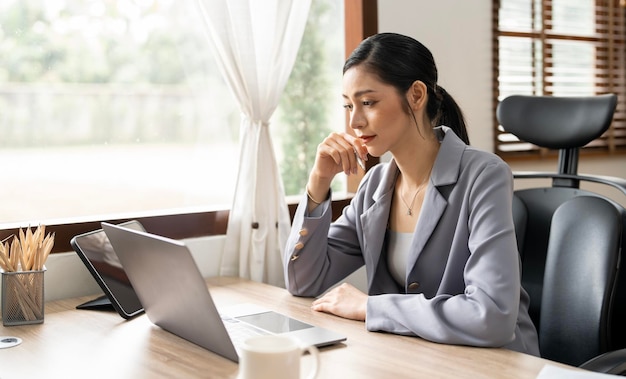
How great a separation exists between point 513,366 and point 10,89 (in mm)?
1569

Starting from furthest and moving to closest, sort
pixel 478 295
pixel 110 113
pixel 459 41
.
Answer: pixel 459 41 → pixel 110 113 → pixel 478 295

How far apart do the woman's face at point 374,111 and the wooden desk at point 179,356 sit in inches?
17.7

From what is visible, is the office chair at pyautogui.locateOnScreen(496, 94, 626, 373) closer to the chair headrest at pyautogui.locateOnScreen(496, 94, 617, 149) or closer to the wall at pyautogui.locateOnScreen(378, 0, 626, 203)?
the chair headrest at pyautogui.locateOnScreen(496, 94, 617, 149)

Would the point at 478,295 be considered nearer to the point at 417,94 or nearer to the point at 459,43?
the point at 417,94

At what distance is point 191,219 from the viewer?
95.2 inches

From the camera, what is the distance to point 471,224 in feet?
5.97

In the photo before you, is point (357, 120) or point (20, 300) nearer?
point (20, 300)

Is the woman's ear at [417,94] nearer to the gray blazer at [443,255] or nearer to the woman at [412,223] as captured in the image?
the woman at [412,223]

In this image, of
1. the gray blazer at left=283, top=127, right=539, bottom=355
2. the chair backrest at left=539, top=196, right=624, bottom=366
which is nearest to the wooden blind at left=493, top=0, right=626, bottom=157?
the chair backrest at left=539, top=196, right=624, bottom=366

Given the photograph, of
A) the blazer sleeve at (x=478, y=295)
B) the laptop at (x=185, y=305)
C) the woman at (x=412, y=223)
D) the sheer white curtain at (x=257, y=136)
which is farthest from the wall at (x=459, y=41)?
the laptop at (x=185, y=305)

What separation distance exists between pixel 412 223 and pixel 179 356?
74 cm

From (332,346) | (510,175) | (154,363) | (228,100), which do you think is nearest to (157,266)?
(154,363)

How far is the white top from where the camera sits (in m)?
2.01

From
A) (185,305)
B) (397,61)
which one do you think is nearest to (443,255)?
(397,61)
